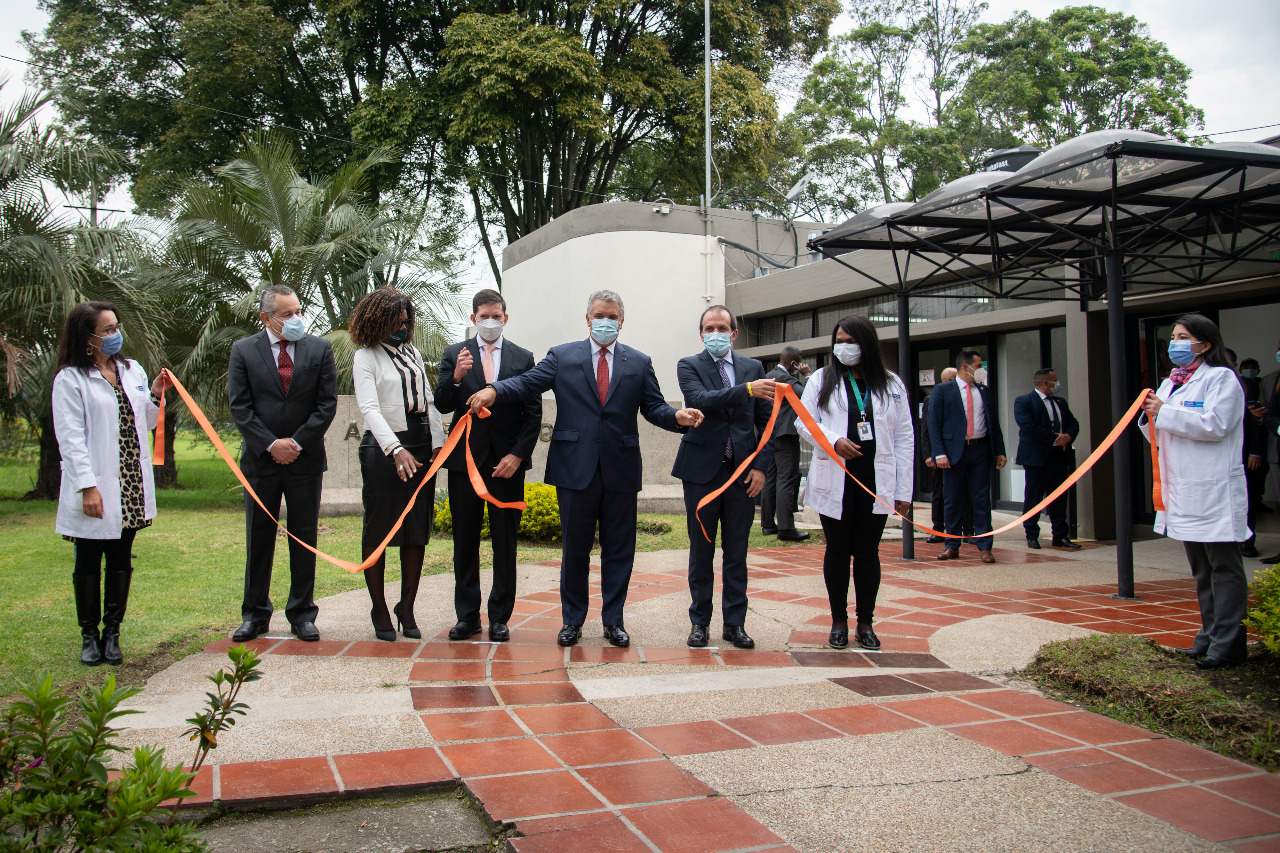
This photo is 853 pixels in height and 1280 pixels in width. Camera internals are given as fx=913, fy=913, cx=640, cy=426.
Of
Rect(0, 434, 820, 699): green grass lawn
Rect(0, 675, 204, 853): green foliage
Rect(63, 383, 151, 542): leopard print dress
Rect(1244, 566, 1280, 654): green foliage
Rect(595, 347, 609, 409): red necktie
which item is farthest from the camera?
Rect(595, 347, 609, 409): red necktie

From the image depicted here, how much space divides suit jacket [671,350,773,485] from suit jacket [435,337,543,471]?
81 cm

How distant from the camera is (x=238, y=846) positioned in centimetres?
246

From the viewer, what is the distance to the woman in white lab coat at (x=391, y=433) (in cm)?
486

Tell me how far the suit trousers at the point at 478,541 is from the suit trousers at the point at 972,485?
4889 mm

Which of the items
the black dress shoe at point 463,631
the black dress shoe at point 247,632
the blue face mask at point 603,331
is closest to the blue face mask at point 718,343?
the blue face mask at point 603,331

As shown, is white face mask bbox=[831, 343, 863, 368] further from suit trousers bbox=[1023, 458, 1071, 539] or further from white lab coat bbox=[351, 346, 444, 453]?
suit trousers bbox=[1023, 458, 1071, 539]

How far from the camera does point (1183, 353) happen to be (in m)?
4.48

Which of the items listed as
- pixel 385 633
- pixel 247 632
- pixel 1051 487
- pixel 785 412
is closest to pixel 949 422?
pixel 785 412

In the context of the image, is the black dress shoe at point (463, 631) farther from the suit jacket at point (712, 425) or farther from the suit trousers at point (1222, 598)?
the suit trousers at point (1222, 598)

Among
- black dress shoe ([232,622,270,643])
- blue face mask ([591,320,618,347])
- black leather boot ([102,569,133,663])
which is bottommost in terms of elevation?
black dress shoe ([232,622,270,643])

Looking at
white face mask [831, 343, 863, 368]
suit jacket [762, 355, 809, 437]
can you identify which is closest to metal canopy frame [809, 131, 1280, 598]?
suit jacket [762, 355, 809, 437]

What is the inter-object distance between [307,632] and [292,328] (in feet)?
5.31

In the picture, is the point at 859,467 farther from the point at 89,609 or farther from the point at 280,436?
the point at 89,609

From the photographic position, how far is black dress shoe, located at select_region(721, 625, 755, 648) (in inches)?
188
